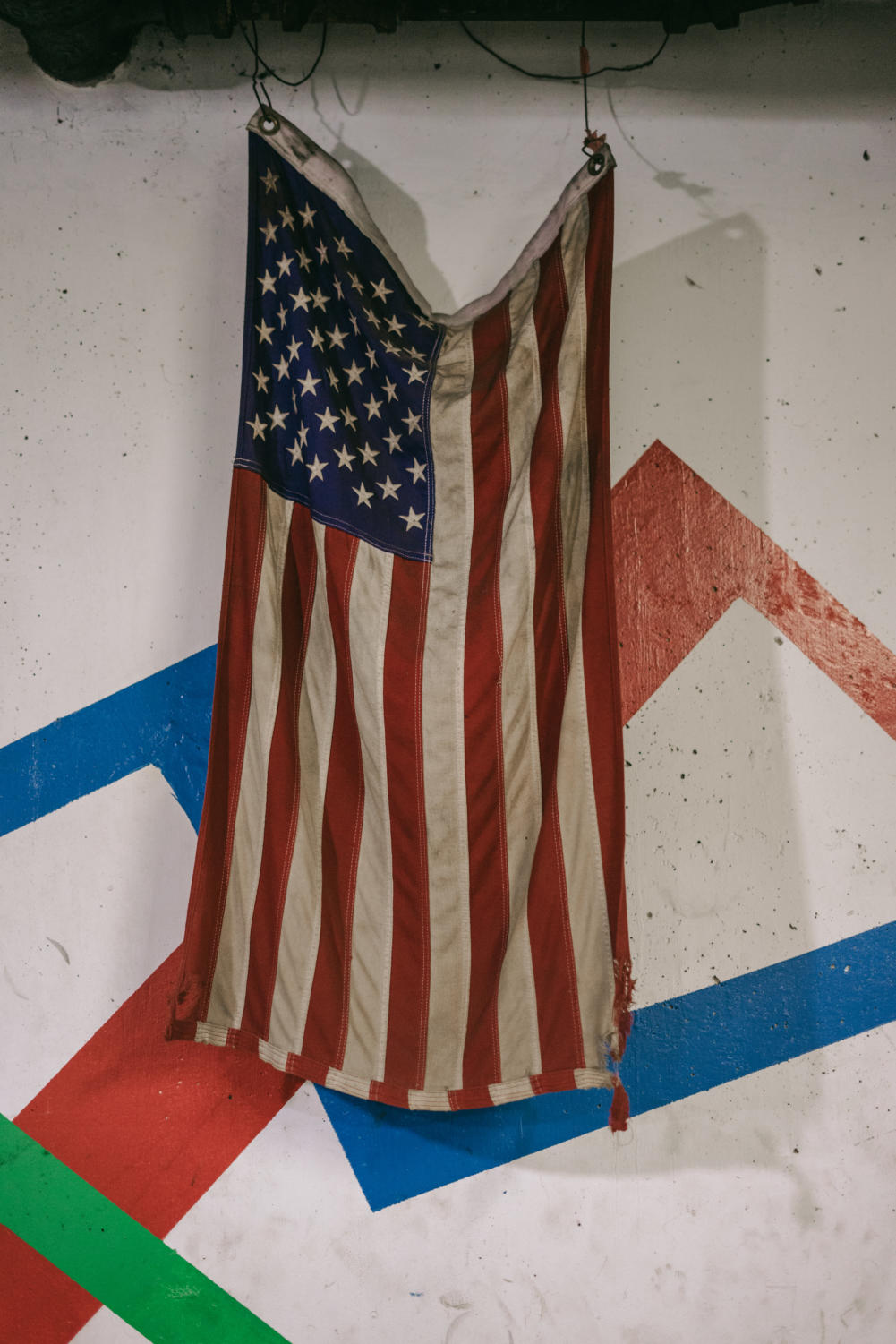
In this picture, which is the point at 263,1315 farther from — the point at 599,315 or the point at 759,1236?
the point at 599,315

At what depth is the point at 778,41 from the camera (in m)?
1.48

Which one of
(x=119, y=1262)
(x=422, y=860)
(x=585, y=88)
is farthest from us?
(x=585, y=88)

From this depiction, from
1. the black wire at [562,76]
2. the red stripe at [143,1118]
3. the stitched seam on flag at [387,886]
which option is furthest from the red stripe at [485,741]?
the black wire at [562,76]

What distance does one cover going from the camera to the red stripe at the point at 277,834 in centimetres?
123

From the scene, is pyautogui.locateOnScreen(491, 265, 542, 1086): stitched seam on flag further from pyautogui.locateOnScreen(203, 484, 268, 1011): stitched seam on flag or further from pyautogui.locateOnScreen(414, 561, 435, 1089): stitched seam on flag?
pyautogui.locateOnScreen(203, 484, 268, 1011): stitched seam on flag

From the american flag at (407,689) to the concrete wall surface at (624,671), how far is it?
0.19 meters

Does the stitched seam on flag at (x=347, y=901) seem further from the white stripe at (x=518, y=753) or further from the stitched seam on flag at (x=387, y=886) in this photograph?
the white stripe at (x=518, y=753)

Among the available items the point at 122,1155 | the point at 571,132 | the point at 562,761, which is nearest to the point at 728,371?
the point at 571,132

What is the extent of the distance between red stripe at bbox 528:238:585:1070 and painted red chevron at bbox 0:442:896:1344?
22cm

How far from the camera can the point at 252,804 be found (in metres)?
1.24

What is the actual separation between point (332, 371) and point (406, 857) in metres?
0.69

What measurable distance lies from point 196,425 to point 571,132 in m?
0.79

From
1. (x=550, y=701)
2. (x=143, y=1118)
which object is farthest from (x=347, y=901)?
(x=143, y=1118)

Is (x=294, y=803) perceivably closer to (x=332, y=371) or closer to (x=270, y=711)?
(x=270, y=711)
